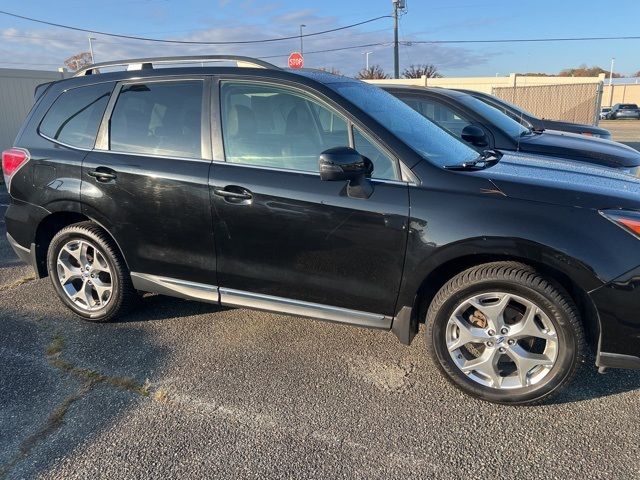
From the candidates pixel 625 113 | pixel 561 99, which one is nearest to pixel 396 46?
pixel 561 99

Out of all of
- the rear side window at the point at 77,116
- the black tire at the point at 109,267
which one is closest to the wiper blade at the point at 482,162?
the black tire at the point at 109,267

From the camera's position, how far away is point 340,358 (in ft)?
10.8

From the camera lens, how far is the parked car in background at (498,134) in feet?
17.7

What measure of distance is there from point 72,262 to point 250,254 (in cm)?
166

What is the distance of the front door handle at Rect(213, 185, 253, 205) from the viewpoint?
3.09m

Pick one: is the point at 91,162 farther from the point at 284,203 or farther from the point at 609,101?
the point at 609,101

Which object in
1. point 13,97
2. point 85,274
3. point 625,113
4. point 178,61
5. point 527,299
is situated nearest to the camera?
point 527,299

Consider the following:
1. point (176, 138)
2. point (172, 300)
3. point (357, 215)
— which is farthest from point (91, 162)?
point (357, 215)

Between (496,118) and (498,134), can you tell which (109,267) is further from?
(496,118)

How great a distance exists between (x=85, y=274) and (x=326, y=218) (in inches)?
82.5

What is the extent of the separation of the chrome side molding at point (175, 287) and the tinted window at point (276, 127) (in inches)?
36.7

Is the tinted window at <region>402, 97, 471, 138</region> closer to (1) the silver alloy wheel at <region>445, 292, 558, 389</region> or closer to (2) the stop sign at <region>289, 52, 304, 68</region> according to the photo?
(1) the silver alloy wheel at <region>445, 292, 558, 389</region>

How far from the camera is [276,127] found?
321cm

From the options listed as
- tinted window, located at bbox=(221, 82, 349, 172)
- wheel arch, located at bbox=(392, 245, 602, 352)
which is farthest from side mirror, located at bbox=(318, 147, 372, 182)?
wheel arch, located at bbox=(392, 245, 602, 352)
